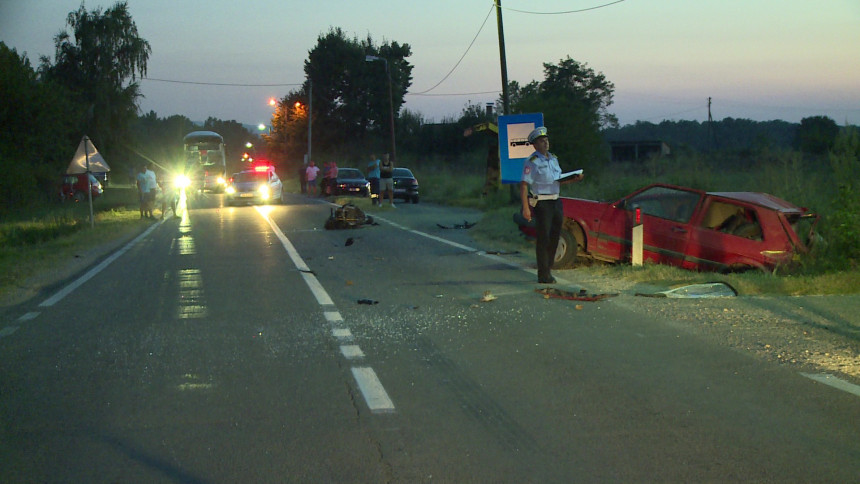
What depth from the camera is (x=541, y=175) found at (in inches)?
427

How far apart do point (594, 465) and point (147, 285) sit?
8.89m

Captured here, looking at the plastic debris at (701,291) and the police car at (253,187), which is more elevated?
the police car at (253,187)

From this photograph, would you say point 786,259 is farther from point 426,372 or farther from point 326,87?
point 326,87

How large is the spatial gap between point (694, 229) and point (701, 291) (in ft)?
5.91

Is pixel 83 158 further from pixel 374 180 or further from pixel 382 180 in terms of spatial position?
pixel 374 180

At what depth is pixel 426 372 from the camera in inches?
258

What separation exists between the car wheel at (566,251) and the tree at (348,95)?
68210 mm

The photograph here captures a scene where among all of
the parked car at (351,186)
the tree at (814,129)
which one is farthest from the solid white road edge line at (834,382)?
the tree at (814,129)

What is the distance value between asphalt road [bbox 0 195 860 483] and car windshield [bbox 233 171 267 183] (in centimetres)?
2578

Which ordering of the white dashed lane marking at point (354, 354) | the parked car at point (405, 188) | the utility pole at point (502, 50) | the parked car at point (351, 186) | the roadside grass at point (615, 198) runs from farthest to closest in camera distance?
the parked car at point (351, 186) < the parked car at point (405, 188) < the utility pole at point (502, 50) < the roadside grass at point (615, 198) < the white dashed lane marking at point (354, 354)

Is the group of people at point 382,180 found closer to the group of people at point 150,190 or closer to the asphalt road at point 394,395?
the group of people at point 150,190

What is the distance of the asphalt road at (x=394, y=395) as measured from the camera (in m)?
4.58

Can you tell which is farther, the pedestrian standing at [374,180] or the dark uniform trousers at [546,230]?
the pedestrian standing at [374,180]

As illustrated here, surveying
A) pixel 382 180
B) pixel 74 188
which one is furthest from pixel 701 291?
pixel 74 188
